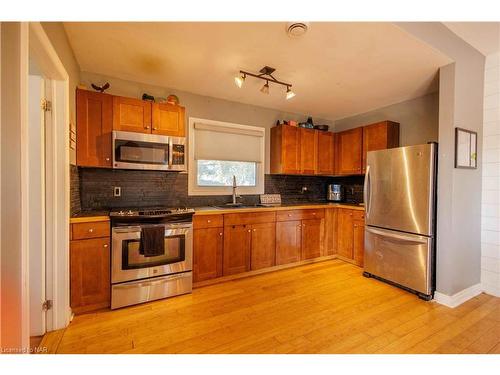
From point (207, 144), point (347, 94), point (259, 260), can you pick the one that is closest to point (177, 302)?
point (259, 260)

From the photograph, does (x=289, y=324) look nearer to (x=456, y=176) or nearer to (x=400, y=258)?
(x=400, y=258)

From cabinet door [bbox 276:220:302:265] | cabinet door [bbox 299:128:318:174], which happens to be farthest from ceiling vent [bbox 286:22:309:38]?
cabinet door [bbox 276:220:302:265]

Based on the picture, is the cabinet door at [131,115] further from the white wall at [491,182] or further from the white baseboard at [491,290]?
the white baseboard at [491,290]

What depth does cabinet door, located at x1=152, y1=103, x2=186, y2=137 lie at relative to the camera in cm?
277

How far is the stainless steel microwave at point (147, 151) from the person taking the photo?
8.39 ft

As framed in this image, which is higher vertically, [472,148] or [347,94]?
[347,94]

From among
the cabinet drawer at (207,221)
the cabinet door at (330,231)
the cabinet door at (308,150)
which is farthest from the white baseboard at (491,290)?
the cabinet drawer at (207,221)

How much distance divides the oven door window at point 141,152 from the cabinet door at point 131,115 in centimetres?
18

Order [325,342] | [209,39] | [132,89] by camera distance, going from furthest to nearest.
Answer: [132,89] < [209,39] < [325,342]

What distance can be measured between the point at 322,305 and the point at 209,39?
8.86ft

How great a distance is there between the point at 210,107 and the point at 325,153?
2.12 meters

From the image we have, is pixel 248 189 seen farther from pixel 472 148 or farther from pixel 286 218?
pixel 472 148

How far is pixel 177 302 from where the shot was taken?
8.05ft

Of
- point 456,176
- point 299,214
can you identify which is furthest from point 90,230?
point 456,176
